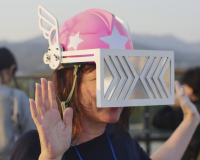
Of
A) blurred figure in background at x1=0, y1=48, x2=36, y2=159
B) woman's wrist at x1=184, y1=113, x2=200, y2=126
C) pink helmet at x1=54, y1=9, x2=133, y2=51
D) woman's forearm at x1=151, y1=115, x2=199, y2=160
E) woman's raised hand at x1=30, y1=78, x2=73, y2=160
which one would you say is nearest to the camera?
woman's raised hand at x1=30, y1=78, x2=73, y2=160

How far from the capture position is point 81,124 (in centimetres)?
173

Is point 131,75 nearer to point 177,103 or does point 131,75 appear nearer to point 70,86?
point 70,86

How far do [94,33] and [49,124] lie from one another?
0.56 metres

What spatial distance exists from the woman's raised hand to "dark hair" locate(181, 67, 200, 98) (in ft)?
8.15

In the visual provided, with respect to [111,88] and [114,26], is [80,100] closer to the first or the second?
[111,88]

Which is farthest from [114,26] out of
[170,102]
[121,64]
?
[170,102]

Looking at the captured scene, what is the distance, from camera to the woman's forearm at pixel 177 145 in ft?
6.52

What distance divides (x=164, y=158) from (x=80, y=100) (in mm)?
732

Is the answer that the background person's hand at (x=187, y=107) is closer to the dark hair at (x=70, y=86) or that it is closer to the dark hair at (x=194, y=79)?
the dark hair at (x=70, y=86)

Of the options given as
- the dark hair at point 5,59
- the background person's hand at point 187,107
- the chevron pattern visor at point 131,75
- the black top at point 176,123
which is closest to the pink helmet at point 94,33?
the chevron pattern visor at point 131,75

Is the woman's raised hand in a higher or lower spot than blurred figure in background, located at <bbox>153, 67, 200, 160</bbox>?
higher

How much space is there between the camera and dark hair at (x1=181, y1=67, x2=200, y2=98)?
3568 millimetres

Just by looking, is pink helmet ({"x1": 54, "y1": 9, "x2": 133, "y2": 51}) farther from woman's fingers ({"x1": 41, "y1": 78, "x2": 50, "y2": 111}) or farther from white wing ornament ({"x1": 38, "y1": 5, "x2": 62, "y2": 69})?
woman's fingers ({"x1": 41, "y1": 78, "x2": 50, "y2": 111})

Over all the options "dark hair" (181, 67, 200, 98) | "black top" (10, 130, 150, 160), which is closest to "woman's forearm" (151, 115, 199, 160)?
"black top" (10, 130, 150, 160)
